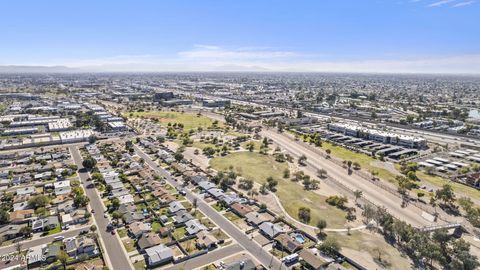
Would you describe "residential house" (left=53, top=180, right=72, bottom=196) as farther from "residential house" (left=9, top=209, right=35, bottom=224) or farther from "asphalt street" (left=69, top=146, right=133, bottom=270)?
"residential house" (left=9, top=209, right=35, bottom=224)

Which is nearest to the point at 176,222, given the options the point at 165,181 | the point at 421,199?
the point at 165,181

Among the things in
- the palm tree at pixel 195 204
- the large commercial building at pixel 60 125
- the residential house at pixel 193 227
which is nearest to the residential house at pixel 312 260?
the residential house at pixel 193 227

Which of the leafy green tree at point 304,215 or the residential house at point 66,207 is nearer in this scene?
the leafy green tree at point 304,215

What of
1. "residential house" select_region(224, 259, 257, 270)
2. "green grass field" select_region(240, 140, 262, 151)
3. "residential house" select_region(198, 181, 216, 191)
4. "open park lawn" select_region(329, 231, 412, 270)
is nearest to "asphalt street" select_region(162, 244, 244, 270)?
"residential house" select_region(224, 259, 257, 270)

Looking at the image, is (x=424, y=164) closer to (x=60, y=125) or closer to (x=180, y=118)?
(x=180, y=118)

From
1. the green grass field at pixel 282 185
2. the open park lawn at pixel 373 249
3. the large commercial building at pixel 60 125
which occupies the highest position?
the large commercial building at pixel 60 125

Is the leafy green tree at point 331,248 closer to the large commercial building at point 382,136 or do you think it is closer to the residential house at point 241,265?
the residential house at point 241,265

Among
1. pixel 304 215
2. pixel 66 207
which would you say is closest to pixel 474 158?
pixel 304 215

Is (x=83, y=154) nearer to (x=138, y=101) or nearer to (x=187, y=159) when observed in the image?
(x=187, y=159)
